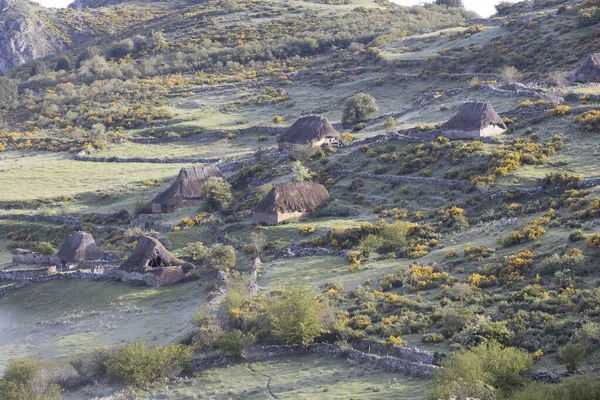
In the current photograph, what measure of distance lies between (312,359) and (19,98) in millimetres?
94693

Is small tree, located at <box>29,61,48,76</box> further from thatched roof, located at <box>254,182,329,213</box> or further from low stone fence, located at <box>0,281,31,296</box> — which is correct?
thatched roof, located at <box>254,182,329,213</box>

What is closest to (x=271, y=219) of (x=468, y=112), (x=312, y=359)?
(x=468, y=112)

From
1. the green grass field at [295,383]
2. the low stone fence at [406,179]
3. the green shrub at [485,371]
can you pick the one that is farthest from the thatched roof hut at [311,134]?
the green shrub at [485,371]

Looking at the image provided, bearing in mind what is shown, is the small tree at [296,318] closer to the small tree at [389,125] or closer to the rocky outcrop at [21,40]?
the small tree at [389,125]

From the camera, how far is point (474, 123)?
56219 mm

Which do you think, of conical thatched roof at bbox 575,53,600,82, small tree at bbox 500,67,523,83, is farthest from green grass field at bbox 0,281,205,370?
small tree at bbox 500,67,523,83

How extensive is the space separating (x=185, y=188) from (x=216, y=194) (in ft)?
12.2

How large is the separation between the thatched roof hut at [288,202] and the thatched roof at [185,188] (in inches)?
389

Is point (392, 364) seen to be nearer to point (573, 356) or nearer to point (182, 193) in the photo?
point (573, 356)

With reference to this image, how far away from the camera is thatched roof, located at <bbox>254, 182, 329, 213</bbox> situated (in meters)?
50.6

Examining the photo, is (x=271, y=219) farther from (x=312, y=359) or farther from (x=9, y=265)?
(x=312, y=359)

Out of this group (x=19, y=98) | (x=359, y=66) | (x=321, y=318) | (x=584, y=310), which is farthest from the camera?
(x=19, y=98)

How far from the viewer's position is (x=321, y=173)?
5875 centimetres

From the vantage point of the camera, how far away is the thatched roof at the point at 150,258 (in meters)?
45.0
